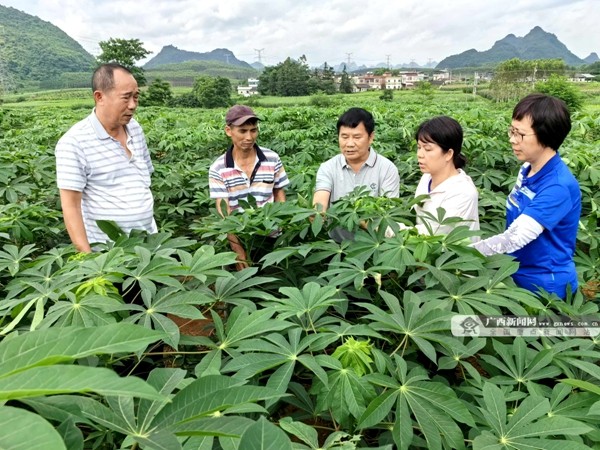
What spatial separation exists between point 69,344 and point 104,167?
1.77 m

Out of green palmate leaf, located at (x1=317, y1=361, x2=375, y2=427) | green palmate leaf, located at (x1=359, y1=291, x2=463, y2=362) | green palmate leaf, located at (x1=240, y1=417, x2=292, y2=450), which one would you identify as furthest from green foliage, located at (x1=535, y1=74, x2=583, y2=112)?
green palmate leaf, located at (x1=240, y1=417, x2=292, y2=450)

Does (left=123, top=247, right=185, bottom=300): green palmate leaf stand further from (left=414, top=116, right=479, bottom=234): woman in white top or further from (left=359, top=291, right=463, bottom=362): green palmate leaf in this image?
(left=414, top=116, right=479, bottom=234): woman in white top

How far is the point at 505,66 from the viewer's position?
41.8 metres

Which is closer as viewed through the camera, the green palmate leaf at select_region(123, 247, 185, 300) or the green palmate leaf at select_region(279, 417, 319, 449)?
the green palmate leaf at select_region(279, 417, 319, 449)

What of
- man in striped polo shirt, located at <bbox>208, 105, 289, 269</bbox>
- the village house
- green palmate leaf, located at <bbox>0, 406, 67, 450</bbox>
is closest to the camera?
green palmate leaf, located at <bbox>0, 406, 67, 450</bbox>

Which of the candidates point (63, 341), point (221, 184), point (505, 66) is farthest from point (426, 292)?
point (505, 66)

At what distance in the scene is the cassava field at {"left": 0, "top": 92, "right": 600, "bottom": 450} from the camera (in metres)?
0.59

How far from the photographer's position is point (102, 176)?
7.00ft

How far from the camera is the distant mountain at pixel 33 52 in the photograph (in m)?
82.3

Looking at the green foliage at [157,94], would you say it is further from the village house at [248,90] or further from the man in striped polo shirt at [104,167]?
the man in striped polo shirt at [104,167]

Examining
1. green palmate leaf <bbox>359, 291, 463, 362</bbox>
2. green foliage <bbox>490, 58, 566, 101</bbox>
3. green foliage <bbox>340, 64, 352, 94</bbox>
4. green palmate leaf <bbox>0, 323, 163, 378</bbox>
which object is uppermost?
green foliage <bbox>340, 64, 352, 94</bbox>

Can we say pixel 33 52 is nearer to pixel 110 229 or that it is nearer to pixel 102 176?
pixel 102 176

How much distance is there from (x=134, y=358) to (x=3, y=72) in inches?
3823

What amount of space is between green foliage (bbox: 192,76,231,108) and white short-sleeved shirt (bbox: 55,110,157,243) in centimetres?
3871
